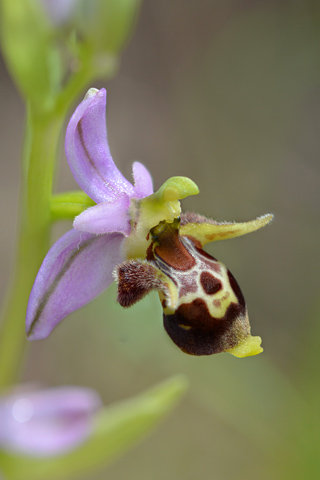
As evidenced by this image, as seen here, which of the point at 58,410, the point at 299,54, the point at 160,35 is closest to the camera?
the point at 58,410

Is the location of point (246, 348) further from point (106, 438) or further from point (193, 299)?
point (106, 438)

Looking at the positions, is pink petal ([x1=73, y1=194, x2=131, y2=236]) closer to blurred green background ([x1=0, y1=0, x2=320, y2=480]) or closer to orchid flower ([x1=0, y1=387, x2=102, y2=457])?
orchid flower ([x1=0, y1=387, x2=102, y2=457])

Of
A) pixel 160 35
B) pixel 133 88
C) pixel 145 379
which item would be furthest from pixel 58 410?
pixel 160 35

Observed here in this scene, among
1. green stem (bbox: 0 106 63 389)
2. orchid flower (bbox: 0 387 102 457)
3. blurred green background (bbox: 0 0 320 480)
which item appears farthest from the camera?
blurred green background (bbox: 0 0 320 480)

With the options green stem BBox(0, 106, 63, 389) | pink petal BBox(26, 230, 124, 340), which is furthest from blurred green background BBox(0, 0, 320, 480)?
pink petal BBox(26, 230, 124, 340)

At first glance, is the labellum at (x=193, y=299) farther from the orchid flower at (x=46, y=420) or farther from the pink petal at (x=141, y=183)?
the orchid flower at (x=46, y=420)

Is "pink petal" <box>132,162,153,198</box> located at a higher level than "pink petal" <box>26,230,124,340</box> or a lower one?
higher

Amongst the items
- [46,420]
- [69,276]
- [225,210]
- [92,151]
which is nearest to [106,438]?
[46,420]

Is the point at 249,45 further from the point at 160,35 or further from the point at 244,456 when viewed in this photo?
the point at 244,456
